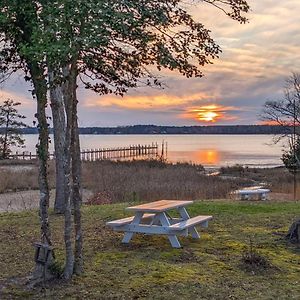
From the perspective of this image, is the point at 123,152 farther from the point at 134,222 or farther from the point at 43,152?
the point at 43,152

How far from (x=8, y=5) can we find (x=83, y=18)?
737mm

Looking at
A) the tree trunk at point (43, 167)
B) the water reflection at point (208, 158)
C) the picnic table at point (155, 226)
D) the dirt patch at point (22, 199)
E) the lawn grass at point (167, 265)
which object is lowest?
the water reflection at point (208, 158)

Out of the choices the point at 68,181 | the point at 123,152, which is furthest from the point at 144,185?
the point at 123,152

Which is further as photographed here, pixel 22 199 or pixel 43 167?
pixel 22 199

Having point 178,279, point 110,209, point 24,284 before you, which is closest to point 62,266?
point 24,284

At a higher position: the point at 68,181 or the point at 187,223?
the point at 68,181

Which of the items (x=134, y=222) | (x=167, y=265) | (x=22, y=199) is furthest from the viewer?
(x=22, y=199)

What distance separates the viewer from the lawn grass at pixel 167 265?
16.0 feet

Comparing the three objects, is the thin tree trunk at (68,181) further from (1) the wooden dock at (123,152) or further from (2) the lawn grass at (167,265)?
(1) the wooden dock at (123,152)

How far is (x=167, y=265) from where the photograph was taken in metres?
5.75

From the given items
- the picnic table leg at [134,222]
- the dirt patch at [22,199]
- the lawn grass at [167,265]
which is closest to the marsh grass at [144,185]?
the dirt patch at [22,199]

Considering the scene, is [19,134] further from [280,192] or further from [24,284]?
[24,284]

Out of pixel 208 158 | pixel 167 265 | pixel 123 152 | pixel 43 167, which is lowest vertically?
pixel 208 158

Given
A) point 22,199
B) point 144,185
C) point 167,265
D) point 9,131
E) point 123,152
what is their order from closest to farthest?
point 167,265 → point 22,199 → point 144,185 → point 9,131 → point 123,152
